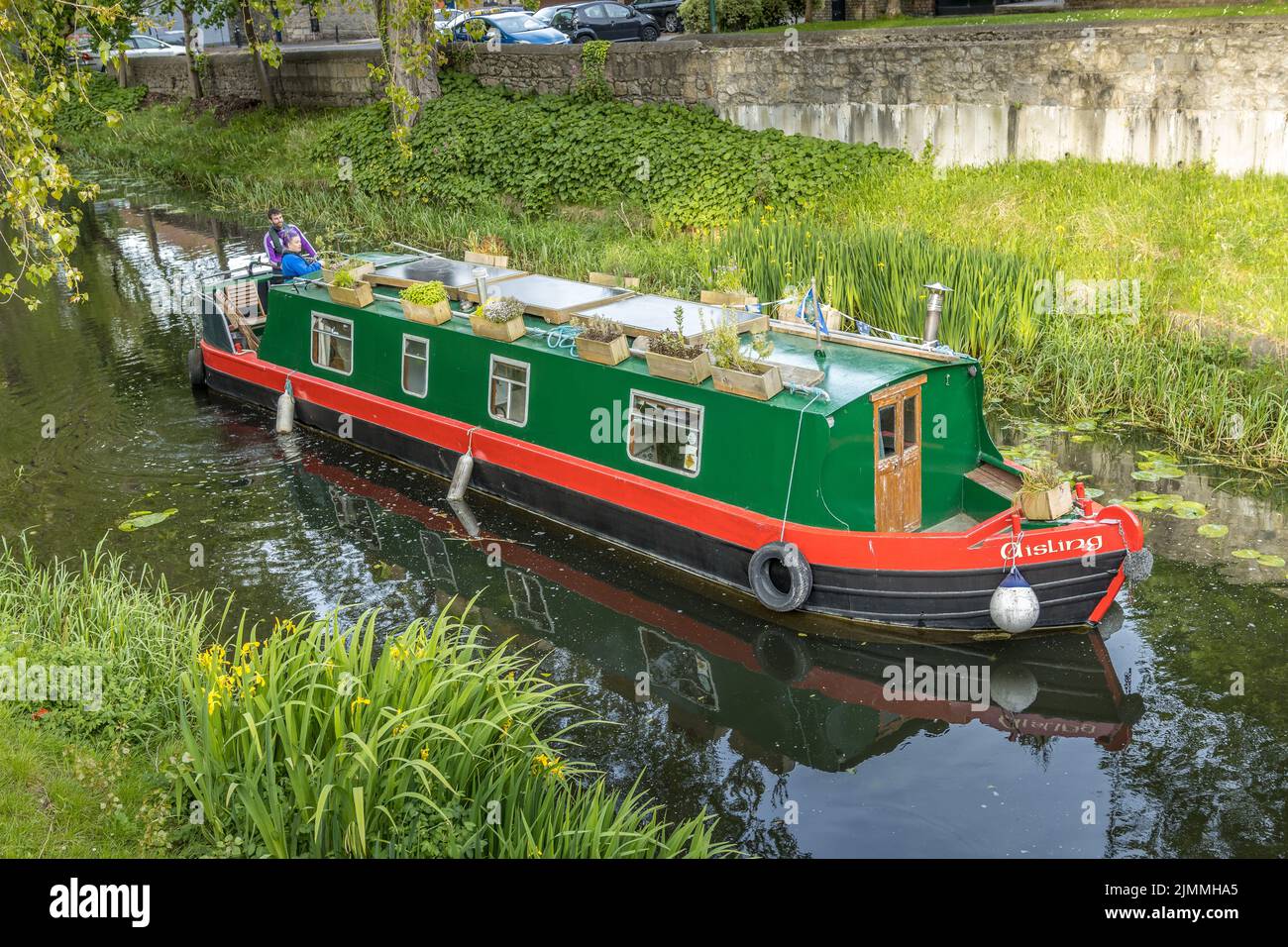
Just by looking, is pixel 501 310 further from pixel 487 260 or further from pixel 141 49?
pixel 141 49

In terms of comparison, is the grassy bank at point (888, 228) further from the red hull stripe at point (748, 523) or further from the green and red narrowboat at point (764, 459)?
the red hull stripe at point (748, 523)

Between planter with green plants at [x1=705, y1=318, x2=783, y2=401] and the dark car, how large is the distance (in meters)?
23.0

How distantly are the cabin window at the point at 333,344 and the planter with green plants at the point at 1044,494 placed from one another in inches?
292

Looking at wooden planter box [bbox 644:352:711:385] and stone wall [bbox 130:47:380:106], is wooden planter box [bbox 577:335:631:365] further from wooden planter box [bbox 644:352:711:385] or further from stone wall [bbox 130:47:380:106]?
stone wall [bbox 130:47:380:106]

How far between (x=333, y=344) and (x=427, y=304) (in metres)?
1.87

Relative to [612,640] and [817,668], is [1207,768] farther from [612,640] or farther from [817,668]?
[612,640]

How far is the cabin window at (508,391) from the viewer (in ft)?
37.4

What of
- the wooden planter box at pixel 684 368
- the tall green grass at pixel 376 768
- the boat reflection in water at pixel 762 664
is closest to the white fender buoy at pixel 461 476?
the boat reflection in water at pixel 762 664

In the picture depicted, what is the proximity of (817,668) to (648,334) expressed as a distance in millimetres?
3285

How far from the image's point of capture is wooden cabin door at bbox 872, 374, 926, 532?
927 cm

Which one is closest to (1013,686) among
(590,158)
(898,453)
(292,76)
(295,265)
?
(898,453)

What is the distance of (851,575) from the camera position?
30.1ft

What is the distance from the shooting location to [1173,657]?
28.6ft

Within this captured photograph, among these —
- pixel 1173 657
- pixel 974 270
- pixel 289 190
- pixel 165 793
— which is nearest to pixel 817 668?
pixel 1173 657
